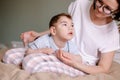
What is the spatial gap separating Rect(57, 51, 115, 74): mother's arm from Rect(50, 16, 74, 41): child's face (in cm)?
15

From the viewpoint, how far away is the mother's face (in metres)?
1.36

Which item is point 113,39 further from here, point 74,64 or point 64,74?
point 64,74

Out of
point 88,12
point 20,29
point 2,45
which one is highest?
point 88,12

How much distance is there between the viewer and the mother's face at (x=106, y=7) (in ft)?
4.46

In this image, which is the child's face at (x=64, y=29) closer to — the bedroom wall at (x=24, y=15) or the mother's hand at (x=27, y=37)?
the mother's hand at (x=27, y=37)

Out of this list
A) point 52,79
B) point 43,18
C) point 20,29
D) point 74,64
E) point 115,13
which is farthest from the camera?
point 20,29

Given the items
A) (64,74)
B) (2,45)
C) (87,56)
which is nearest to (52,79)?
(64,74)

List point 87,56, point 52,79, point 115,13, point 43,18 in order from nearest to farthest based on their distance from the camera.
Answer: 1. point 52,79
2. point 115,13
3. point 87,56
4. point 43,18

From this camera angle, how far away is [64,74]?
1195 mm

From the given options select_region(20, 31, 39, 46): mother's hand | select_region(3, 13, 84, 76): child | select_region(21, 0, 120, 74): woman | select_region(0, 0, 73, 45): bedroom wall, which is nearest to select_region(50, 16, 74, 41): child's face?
select_region(3, 13, 84, 76): child

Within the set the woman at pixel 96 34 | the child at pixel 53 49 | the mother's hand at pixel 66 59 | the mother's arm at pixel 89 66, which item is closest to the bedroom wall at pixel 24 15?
the woman at pixel 96 34

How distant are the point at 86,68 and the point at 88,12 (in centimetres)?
46

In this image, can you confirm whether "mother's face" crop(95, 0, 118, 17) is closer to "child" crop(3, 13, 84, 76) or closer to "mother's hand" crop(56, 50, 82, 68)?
"child" crop(3, 13, 84, 76)

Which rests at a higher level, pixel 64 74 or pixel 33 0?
pixel 33 0
